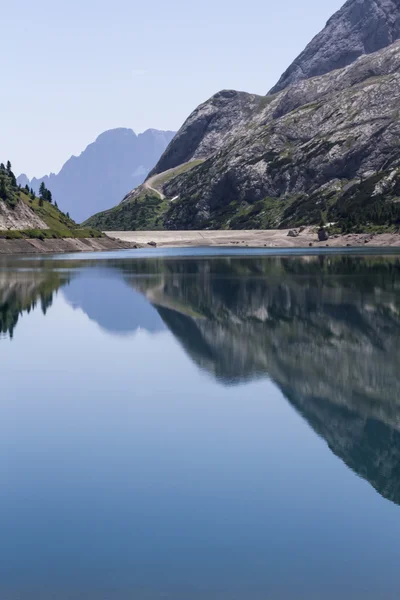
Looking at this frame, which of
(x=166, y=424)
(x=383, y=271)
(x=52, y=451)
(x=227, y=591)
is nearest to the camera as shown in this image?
(x=227, y=591)

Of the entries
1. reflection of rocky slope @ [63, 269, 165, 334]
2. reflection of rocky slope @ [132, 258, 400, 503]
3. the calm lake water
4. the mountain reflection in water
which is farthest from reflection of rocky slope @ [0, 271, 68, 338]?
reflection of rocky slope @ [132, 258, 400, 503]

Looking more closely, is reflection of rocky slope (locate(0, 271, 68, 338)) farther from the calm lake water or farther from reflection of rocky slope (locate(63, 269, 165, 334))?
the calm lake water

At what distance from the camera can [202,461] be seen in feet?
103

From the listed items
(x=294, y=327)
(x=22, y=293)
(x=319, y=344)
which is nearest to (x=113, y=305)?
(x=22, y=293)

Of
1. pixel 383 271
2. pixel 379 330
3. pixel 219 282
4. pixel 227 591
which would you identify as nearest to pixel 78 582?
pixel 227 591

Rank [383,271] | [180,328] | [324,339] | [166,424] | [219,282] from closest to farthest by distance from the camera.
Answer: [166,424], [324,339], [180,328], [219,282], [383,271]

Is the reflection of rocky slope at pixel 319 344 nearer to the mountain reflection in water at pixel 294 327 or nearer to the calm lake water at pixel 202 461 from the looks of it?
the mountain reflection in water at pixel 294 327

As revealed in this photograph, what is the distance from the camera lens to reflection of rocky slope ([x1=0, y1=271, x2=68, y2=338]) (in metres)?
84.3

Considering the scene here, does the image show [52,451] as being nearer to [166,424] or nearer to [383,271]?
[166,424]

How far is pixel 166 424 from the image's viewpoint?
1507 inches

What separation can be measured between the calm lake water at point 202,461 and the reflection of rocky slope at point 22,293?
7.51m

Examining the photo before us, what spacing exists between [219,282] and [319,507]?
341 feet

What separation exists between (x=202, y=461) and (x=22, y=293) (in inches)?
3332

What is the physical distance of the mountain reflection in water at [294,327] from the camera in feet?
124
